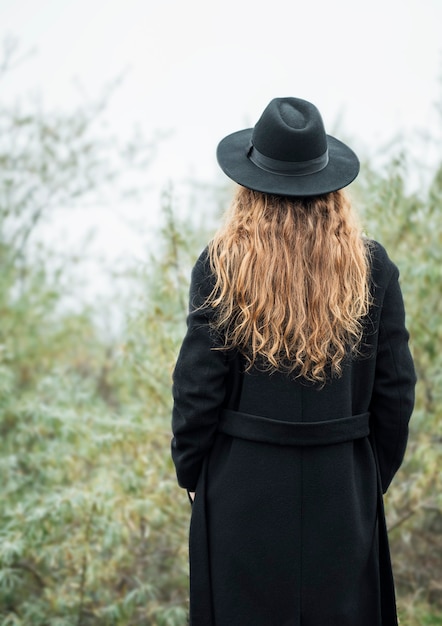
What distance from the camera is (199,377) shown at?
1.96 meters

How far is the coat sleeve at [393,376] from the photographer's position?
6.76 feet

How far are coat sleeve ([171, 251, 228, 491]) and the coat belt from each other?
0.08 m

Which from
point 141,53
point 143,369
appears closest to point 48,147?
point 141,53

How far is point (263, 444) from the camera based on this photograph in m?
1.98

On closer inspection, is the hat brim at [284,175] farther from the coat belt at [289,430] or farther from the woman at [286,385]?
the coat belt at [289,430]

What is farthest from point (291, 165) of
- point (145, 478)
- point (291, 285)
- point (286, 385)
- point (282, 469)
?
point (145, 478)

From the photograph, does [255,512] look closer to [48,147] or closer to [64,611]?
[64,611]

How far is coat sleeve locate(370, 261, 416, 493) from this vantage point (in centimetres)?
206

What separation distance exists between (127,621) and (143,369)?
1227 millimetres

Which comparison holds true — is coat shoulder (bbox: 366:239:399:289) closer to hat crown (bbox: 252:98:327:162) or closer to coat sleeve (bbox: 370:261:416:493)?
coat sleeve (bbox: 370:261:416:493)

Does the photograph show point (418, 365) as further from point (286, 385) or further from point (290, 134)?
point (290, 134)

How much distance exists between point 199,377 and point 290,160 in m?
0.66

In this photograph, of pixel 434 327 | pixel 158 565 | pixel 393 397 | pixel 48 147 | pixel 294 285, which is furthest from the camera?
pixel 48 147

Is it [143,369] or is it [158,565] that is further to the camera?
[158,565]
